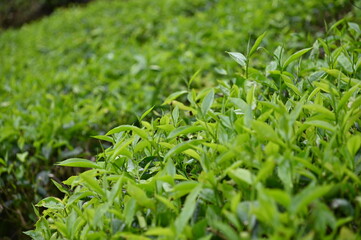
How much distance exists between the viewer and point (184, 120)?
1700mm

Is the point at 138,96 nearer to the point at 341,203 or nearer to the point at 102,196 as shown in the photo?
the point at 102,196

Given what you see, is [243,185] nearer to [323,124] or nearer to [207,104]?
[323,124]

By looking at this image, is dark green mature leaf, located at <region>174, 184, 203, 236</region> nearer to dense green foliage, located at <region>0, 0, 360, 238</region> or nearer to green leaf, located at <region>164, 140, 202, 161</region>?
dense green foliage, located at <region>0, 0, 360, 238</region>

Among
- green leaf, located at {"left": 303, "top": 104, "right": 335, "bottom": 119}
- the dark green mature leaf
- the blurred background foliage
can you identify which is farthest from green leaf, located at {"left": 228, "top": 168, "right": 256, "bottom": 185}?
the blurred background foliage

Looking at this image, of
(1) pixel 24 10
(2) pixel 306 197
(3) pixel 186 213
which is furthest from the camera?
(1) pixel 24 10

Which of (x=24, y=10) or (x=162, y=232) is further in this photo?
(x=24, y=10)

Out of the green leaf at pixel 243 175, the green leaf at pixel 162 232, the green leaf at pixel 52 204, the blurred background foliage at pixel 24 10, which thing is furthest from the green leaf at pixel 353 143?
the blurred background foliage at pixel 24 10

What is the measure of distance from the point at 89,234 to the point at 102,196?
174 millimetres

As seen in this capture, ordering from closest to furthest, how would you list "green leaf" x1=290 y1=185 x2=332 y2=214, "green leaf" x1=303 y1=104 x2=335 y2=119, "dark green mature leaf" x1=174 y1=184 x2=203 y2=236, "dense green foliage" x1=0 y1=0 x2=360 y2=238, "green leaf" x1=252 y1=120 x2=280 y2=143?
"green leaf" x1=290 y1=185 x2=332 y2=214, "dark green mature leaf" x1=174 y1=184 x2=203 y2=236, "green leaf" x1=252 y1=120 x2=280 y2=143, "green leaf" x1=303 y1=104 x2=335 y2=119, "dense green foliage" x1=0 y1=0 x2=360 y2=238

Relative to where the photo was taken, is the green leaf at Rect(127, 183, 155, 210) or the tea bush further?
the green leaf at Rect(127, 183, 155, 210)

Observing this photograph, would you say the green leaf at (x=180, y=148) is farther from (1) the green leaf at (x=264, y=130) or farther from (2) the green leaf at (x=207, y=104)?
(1) the green leaf at (x=264, y=130)

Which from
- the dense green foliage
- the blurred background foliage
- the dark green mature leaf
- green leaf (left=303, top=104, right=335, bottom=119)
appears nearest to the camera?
the dark green mature leaf

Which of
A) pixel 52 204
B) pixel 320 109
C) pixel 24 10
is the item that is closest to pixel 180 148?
pixel 320 109

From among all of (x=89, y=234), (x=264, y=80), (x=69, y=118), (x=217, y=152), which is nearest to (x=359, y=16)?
(x=264, y=80)
